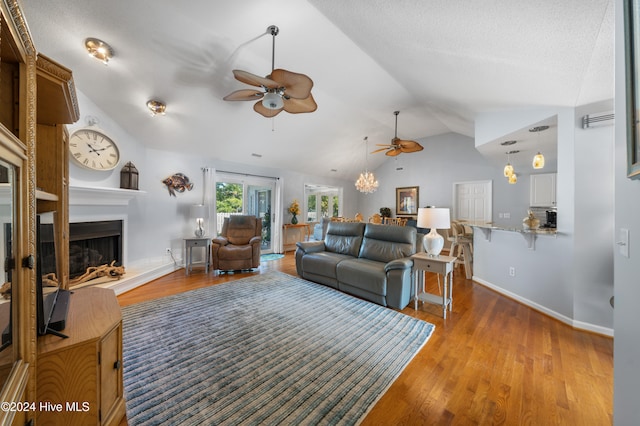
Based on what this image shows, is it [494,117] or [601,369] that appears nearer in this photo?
[601,369]

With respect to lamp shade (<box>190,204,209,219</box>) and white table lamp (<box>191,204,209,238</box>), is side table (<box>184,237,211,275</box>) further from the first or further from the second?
lamp shade (<box>190,204,209,219</box>)

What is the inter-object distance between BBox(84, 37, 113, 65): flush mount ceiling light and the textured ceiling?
0.06 m

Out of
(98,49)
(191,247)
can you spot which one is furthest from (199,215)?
(98,49)

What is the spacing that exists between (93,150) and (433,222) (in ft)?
15.8

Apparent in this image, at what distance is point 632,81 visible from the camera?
2.76 ft

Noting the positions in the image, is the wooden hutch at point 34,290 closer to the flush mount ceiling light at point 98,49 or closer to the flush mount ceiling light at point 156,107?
the flush mount ceiling light at point 98,49

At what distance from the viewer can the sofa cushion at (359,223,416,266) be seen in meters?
3.35

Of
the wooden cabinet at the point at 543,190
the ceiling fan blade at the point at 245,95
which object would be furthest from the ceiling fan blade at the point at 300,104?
the wooden cabinet at the point at 543,190

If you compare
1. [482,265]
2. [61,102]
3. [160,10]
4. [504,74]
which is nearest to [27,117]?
[61,102]

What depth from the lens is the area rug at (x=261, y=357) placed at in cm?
142

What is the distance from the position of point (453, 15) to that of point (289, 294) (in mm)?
3317

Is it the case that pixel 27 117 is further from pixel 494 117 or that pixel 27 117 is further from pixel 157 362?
pixel 494 117

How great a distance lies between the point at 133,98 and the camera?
331 centimetres

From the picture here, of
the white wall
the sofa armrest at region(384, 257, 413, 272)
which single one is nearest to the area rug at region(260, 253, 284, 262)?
the sofa armrest at region(384, 257, 413, 272)
